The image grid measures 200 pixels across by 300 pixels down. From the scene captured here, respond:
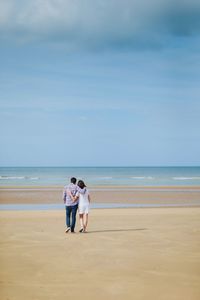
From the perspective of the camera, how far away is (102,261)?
10.2 metres

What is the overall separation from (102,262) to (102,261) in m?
0.12

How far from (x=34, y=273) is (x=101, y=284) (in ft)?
5.03

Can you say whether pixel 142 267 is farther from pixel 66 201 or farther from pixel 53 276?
pixel 66 201

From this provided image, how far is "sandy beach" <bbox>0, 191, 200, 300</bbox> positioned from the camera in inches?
306

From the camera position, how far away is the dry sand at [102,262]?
25.4ft

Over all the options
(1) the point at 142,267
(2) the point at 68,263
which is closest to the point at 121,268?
(1) the point at 142,267

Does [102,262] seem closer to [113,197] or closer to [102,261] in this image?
[102,261]

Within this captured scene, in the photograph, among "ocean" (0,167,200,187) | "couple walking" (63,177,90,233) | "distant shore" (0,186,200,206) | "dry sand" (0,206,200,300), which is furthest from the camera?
"ocean" (0,167,200,187)

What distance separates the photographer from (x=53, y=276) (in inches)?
344

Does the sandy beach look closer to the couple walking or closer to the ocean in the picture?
the couple walking

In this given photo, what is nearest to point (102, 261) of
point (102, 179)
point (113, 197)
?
point (113, 197)

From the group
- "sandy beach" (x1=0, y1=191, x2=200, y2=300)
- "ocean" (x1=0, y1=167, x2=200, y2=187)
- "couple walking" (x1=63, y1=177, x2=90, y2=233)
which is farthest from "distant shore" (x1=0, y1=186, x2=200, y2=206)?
"ocean" (x1=0, y1=167, x2=200, y2=187)

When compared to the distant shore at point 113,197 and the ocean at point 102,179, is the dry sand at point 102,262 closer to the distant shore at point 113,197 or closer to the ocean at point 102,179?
the distant shore at point 113,197

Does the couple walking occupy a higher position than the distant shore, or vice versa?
the couple walking
